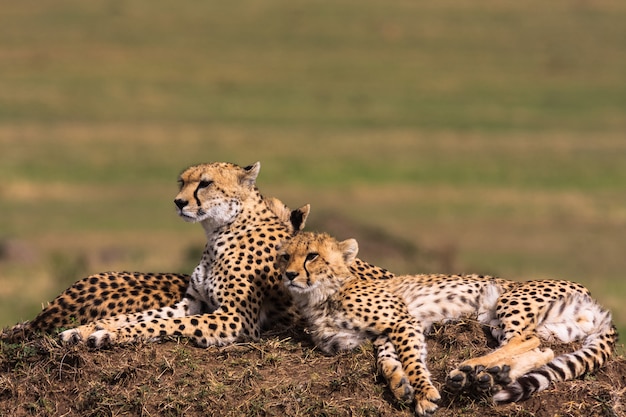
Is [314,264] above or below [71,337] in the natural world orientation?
above

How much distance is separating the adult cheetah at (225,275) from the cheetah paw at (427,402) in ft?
3.69

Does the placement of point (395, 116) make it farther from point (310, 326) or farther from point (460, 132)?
point (310, 326)

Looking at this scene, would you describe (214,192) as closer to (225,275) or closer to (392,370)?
(225,275)

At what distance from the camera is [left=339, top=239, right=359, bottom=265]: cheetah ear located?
6805mm

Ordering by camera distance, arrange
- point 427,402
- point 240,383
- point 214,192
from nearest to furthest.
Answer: point 427,402 < point 240,383 < point 214,192

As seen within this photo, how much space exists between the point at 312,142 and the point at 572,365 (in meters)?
24.3

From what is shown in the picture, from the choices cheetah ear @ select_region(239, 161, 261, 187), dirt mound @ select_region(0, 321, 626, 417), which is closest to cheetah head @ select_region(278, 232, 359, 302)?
dirt mound @ select_region(0, 321, 626, 417)

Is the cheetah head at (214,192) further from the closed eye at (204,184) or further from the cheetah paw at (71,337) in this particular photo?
the cheetah paw at (71,337)

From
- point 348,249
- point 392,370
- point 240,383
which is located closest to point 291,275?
point 348,249

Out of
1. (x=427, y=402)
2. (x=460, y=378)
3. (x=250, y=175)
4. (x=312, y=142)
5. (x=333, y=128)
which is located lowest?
(x=333, y=128)

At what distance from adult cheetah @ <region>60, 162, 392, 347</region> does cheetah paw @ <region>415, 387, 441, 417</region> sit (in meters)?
1.12

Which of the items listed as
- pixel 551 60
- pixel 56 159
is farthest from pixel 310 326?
pixel 551 60

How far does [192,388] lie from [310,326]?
695 millimetres

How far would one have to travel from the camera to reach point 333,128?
3344 cm
